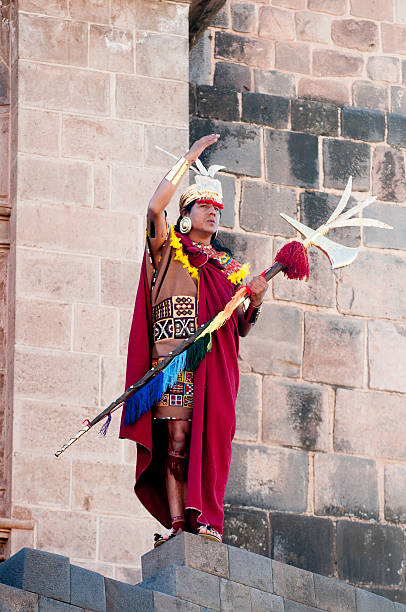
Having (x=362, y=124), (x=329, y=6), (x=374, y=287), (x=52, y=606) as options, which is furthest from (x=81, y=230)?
(x=52, y=606)

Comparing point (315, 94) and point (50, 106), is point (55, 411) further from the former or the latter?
point (315, 94)

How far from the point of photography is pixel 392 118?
400 inches

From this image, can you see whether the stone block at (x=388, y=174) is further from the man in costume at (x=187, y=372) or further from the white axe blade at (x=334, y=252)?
the man in costume at (x=187, y=372)

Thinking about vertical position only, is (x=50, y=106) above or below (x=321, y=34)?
below

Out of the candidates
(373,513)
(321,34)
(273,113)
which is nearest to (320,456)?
(373,513)

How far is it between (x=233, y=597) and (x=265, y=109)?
160 inches

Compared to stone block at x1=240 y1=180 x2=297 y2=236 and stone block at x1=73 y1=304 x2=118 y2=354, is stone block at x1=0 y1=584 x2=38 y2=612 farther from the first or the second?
stone block at x1=240 y1=180 x2=297 y2=236

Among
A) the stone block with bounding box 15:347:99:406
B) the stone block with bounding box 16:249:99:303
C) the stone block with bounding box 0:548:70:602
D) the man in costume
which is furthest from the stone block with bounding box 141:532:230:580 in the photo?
the stone block with bounding box 16:249:99:303

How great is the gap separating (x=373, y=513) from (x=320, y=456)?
474mm

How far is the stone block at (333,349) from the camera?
31.0 feet

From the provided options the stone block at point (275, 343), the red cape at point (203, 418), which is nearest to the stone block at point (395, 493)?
the stone block at point (275, 343)

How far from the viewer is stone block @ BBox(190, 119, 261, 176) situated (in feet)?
31.3

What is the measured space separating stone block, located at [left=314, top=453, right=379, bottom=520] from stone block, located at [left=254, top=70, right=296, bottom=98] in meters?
2.38

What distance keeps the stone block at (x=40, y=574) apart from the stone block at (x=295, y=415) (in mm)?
3380
